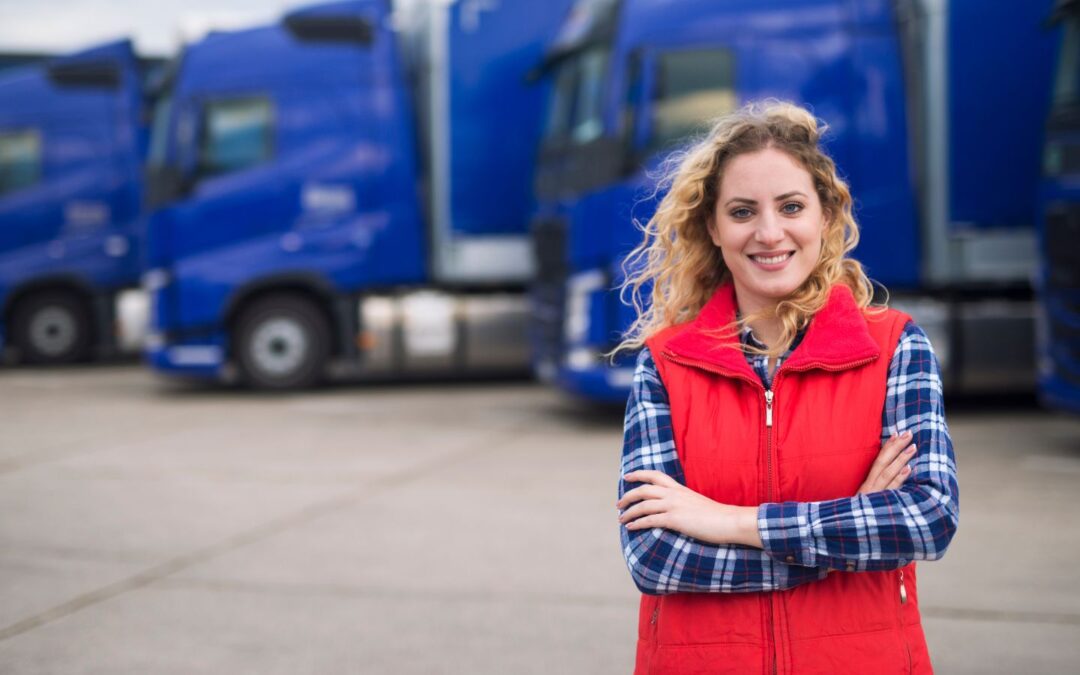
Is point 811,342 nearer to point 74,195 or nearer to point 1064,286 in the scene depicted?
point 1064,286

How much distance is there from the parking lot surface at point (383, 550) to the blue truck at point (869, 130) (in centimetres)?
84

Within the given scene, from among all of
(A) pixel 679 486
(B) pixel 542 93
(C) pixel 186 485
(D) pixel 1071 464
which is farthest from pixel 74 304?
(A) pixel 679 486

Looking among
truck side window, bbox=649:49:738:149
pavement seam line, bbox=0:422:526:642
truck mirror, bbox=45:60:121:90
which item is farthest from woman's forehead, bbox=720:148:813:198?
truck mirror, bbox=45:60:121:90

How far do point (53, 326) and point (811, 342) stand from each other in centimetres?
1442

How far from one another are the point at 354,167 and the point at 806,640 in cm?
1009

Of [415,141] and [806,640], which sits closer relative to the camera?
[806,640]

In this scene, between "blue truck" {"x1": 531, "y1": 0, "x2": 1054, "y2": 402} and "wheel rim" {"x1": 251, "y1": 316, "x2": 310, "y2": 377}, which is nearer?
"blue truck" {"x1": 531, "y1": 0, "x2": 1054, "y2": 402}

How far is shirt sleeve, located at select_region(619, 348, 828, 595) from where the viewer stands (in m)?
1.95

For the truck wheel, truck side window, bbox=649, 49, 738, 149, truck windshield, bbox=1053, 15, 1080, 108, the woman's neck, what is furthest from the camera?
the truck wheel

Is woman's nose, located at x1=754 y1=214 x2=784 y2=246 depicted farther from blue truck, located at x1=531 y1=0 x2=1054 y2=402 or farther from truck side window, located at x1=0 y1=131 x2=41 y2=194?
truck side window, located at x1=0 y1=131 x2=41 y2=194

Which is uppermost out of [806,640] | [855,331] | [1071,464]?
[855,331]

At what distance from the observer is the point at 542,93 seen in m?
11.5

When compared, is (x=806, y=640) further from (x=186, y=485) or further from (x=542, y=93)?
(x=542, y=93)

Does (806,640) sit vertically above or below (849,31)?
below
